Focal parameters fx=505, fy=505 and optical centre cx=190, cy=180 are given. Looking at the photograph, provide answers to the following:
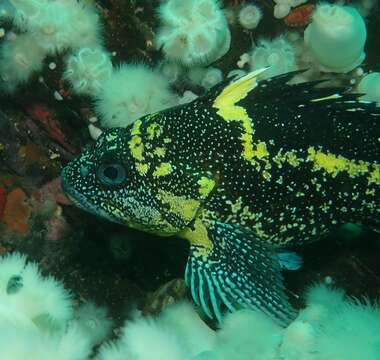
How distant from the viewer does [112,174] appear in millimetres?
3672

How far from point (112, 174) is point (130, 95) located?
88cm

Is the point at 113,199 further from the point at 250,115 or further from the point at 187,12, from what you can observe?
the point at 187,12

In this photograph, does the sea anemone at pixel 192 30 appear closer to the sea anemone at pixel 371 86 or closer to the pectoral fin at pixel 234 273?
the sea anemone at pixel 371 86

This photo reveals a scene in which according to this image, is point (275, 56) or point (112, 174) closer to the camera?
point (112, 174)

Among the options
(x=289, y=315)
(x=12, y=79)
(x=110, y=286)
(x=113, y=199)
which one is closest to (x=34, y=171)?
(x=12, y=79)

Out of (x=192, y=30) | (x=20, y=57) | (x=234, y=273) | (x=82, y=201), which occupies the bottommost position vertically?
(x=234, y=273)

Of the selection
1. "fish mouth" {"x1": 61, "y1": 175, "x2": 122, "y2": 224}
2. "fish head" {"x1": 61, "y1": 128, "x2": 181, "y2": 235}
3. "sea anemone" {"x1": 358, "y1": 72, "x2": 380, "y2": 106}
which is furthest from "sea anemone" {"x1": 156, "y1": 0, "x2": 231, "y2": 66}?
"fish mouth" {"x1": 61, "y1": 175, "x2": 122, "y2": 224}

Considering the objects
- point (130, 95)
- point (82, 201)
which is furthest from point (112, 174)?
point (130, 95)

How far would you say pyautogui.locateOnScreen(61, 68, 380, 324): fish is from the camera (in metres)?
3.55

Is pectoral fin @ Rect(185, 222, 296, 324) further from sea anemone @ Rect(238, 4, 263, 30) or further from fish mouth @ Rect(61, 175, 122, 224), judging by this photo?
sea anemone @ Rect(238, 4, 263, 30)

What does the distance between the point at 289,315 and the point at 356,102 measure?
1.55 m

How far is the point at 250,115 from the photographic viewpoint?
3.60 metres

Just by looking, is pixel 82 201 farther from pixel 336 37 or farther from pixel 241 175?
pixel 336 37

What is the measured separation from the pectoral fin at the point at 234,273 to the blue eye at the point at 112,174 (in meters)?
0.75
